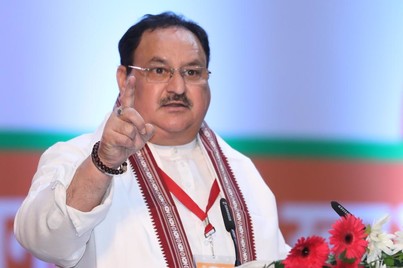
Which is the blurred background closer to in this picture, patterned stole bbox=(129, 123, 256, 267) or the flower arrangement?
patterned stole bbox=(129, 123, 256, 267)

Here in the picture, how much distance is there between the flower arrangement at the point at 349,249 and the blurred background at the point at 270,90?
6.85 feet

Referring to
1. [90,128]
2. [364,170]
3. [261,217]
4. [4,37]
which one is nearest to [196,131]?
[261,217]

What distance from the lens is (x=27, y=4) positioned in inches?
150

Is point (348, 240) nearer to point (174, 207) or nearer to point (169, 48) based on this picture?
point (174, 207)

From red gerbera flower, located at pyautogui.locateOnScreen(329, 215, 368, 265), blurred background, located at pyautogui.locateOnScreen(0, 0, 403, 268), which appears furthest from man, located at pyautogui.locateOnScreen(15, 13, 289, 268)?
red gerbera flower, located at pyautogui.locateOnScreen(329, 215, 368, 265)

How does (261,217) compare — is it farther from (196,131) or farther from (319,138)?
(319,138)

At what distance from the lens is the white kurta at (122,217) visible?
254cm

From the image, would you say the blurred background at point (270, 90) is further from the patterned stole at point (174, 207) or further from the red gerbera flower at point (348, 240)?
the red gerbera flower at point (348, 240)

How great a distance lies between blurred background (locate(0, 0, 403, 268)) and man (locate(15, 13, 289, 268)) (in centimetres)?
66

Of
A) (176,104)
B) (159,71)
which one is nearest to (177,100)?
(176,104)

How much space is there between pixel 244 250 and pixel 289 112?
50.2 inches

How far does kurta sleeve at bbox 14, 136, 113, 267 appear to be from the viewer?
8.20 feet

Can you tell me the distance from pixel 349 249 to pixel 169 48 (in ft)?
4.76

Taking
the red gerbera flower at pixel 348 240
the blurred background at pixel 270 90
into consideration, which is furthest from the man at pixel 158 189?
the red gerbera flower at pixel 348 240
